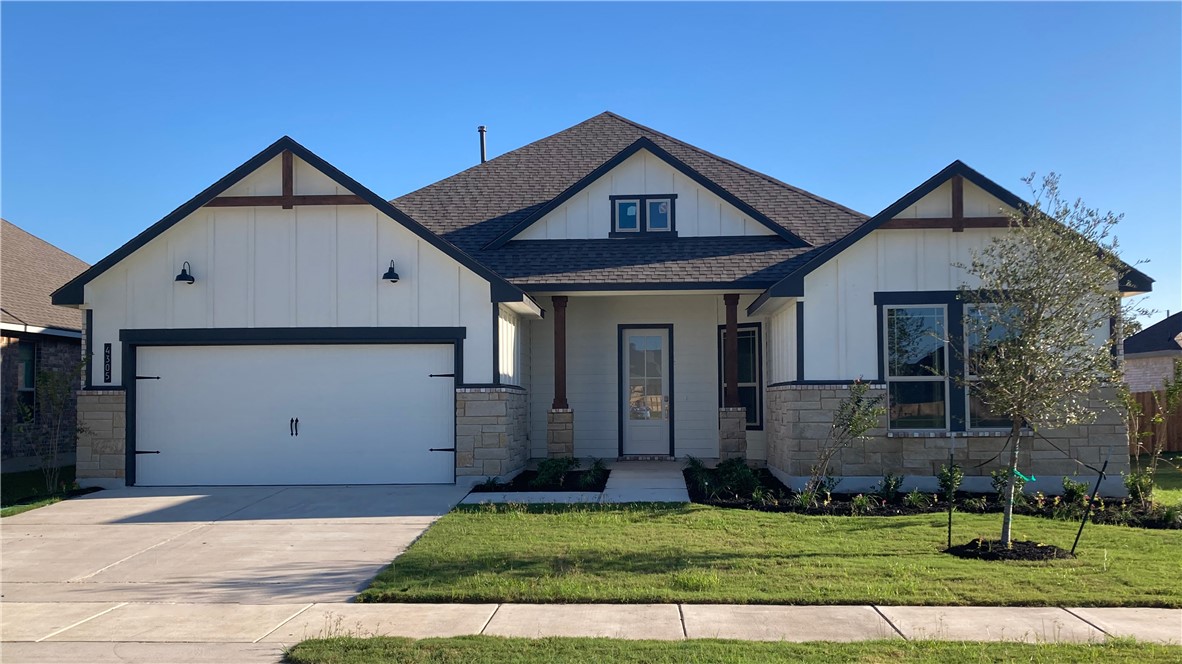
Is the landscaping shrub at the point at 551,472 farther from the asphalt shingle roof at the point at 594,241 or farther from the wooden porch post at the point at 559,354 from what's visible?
the asphalt shingle roof at the point at 594,241

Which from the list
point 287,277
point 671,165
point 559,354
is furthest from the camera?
point 671,165

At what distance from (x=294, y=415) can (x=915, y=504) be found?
8.93 m

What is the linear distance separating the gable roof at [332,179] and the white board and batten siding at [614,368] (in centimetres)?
356

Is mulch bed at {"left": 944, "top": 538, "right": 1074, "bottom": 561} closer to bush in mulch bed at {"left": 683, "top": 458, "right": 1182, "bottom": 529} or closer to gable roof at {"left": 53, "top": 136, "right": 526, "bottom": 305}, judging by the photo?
bush in mulch bed at {"left": 683, "top": 458, "right": 1182, "bottom": 529}

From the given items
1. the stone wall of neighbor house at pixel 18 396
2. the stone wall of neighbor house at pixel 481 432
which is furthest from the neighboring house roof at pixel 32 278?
the stone wall of neighbor house at pixel 481 432

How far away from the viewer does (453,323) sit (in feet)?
44.7

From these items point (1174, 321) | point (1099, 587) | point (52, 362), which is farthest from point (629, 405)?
point (1174, 321)

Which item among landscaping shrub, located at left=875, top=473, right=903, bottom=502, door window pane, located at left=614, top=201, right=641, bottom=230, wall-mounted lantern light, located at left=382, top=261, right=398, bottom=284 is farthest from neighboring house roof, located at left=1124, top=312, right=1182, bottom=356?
wall-mounted lantern light, located at left=382, top=261, right=398, bottom=284

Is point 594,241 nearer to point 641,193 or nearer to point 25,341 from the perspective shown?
point 641,193

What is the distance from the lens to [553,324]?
1677 cm

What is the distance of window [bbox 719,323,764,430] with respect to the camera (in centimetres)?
1644

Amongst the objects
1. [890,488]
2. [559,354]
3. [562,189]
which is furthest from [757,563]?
[562,189]

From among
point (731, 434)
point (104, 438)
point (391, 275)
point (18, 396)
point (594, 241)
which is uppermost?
point (594, 241)

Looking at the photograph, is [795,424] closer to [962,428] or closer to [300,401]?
[962,428]
